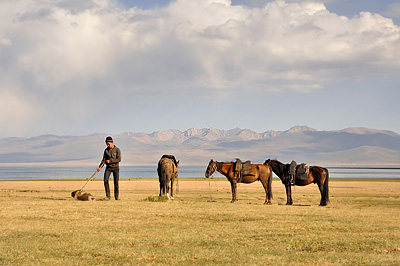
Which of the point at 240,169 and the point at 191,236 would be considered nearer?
the point at 191,236

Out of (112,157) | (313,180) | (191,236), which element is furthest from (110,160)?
(191,236)

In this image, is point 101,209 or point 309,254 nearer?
point 309,254

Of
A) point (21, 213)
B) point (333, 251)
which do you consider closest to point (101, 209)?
point (21, 213)

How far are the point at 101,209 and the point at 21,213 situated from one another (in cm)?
301

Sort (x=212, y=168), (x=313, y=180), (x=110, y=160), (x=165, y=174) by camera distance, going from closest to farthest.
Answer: (x=110, y=160) < (x=165, y=174) < (x=313, y=180) < (x=212, y=168)

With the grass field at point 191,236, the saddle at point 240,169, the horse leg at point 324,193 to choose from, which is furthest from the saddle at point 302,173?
the grass field at point 191,236

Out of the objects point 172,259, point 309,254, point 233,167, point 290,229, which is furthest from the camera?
point 233,167

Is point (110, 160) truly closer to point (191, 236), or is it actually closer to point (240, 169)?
point (240, 169)

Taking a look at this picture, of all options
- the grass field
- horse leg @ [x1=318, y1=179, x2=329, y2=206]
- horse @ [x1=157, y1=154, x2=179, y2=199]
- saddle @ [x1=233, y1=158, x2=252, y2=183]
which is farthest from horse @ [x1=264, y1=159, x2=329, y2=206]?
horse @ [x1=157, y1=154, x2=179, y2=199]

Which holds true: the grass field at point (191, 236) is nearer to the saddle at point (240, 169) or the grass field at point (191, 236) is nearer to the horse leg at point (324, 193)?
the horse leg at point (324, 193)

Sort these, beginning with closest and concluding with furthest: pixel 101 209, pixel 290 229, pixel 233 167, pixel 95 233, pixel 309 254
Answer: pixel 309 254 → pixel 95 233 → pixel 290 229 → pixel 101 209 → pixel 233 167

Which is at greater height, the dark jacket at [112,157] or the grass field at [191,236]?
the dark jacket at [112,157]

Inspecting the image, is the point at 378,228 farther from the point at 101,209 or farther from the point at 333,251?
the point at 101,209

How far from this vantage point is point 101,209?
19016 mm
